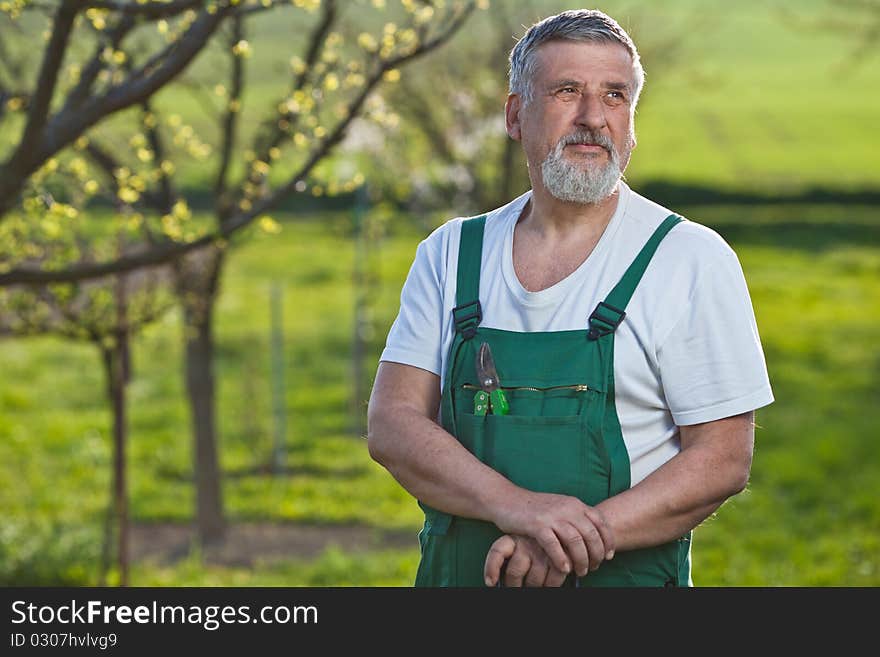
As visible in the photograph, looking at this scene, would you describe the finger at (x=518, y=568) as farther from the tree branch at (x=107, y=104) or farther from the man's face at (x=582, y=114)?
the tree branch at (x=107, y=104)

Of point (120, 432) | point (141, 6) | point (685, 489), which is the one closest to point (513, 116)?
point (685, 489)

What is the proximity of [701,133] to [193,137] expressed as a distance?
123 ft

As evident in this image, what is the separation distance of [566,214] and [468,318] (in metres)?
0.31

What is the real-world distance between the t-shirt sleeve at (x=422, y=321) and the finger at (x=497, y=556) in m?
0.43

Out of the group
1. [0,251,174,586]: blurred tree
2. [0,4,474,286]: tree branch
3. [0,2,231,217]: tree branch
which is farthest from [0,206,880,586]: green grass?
[0,2,231,217]: tree branch

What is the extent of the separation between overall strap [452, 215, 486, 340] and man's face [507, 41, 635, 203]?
0.21 metres

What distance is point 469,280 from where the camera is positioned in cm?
274

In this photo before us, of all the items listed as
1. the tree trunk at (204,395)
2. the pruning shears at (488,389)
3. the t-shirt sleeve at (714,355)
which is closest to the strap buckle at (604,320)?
the t-shirt sleeve at (714,355)

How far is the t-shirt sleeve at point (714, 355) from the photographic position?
253 cm

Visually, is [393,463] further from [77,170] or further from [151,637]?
[77,170]

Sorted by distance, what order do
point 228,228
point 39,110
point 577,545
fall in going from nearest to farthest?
1. point 577,545
2. point 39,110
3. point 228,228

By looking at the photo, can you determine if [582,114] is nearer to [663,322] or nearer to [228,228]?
[663,322]

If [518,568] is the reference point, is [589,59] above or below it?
above

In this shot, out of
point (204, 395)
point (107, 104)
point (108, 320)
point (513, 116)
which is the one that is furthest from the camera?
point (204, 395)
